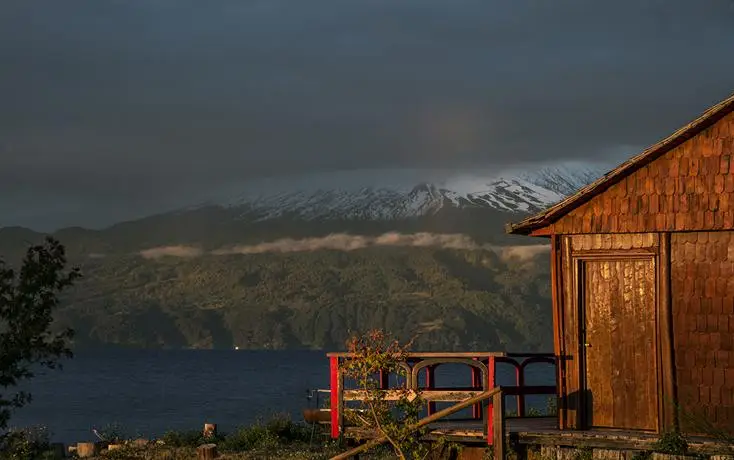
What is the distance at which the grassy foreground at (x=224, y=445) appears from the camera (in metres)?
26.2

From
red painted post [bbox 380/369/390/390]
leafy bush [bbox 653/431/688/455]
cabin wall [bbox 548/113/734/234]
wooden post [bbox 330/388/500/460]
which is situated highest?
cabin wall [bbox 548/113/734/234]

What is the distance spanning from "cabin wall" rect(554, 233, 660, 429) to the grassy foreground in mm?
4580

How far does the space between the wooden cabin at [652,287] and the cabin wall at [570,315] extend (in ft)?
0.06

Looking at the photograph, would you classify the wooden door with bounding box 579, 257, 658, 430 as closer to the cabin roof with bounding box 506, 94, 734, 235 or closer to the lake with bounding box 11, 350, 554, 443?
the cabin roof with bounding box 506, 94, 734, 235

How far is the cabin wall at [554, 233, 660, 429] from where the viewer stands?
71.5ft

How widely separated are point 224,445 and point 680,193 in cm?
1297

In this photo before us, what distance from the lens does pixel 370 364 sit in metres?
19.2

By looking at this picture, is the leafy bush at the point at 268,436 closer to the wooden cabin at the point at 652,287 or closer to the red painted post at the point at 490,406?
the red painted post at the point at 490,406

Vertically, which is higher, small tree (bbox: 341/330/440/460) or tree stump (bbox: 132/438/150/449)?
small tree (bbox: 341/330/440/460)

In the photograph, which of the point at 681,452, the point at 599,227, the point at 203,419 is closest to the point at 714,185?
the point at 599,227

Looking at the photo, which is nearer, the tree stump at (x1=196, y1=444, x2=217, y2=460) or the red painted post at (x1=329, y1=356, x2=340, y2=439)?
the red painted post at (x1=329, y1=356, x2=340, y2=439)

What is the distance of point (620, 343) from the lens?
21578mm

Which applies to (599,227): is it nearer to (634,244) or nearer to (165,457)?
(634,244)

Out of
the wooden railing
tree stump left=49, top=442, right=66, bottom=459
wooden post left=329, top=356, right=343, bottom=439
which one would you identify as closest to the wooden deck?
wooden post left=329, top=356, right=343, bottom=439
